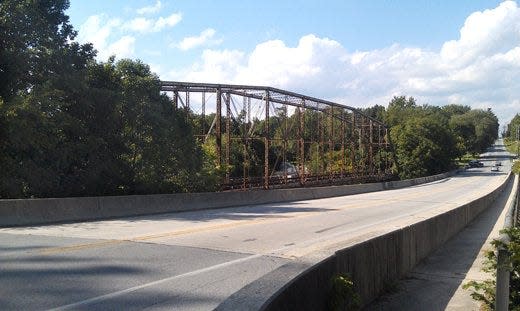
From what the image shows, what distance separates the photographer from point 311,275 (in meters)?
5.69

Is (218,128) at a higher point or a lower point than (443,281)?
higher

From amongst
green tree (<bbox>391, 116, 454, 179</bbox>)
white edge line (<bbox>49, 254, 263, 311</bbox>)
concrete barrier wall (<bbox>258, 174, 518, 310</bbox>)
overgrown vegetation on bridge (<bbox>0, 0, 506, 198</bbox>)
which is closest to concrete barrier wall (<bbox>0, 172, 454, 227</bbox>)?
overgrown vegetation on bridge (<bbox>0, 0, 506, 198</bbox>)

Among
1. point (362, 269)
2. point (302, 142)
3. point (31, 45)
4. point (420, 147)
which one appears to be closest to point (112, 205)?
point (31, 45)

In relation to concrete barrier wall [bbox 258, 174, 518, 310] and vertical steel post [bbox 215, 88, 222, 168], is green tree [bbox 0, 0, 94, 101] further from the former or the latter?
vertical steel post [bbox 215, 88, 222, 168]

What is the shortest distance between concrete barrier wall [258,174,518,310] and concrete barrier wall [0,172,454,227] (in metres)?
9.52

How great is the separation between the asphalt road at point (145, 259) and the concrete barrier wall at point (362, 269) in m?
0.32

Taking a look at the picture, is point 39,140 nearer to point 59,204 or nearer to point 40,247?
point 59,204

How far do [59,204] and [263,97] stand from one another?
105ft

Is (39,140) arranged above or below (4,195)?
above

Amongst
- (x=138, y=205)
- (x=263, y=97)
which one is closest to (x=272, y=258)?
Answer: (x=138, y=205)

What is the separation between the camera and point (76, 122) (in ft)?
63.6

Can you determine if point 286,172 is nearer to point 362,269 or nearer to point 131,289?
point 362,269

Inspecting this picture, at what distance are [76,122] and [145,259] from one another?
11479 mm

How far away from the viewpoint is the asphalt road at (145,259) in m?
6.52
